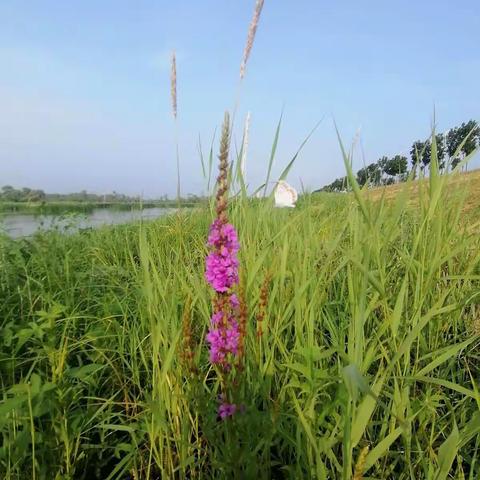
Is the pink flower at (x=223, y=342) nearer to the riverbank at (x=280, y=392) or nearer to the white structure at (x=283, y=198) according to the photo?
the riverbank at (x=280, y=392)

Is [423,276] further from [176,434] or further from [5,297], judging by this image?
[5,297]

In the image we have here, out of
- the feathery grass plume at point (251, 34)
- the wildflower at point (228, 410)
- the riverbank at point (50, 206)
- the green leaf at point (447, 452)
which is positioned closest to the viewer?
the green leaf at point (447, 452)

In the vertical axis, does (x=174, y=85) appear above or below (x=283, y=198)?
above

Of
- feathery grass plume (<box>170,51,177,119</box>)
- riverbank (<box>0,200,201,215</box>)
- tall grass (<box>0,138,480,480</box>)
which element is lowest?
tall grass (<box>0,138,480,480</box>)

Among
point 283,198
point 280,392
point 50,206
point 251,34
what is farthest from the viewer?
point 50,206

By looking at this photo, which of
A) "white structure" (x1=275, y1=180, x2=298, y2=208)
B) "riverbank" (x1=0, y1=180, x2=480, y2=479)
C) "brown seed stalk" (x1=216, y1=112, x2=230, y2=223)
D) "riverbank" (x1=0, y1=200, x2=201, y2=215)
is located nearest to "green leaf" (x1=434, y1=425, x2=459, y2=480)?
"riverbank" (x1=0, y1=180, x2=480, y2=479)

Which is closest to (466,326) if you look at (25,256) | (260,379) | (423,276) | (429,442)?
(423,276)

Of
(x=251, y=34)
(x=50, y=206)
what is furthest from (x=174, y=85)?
(x=50, y=206)

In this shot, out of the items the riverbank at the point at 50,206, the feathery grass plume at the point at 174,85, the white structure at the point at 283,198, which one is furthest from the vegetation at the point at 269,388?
the riverbank at the point at 50,206

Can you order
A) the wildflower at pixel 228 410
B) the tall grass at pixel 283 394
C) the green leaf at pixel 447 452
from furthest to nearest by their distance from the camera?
the tall grass at pixel 283 394 → the wildflower at pixel 228 410 → the green leaf at pixel 447 452

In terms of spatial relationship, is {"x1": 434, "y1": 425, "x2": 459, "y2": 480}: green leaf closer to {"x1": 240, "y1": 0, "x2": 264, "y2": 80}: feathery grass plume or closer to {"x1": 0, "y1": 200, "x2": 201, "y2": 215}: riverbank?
{"x1": 240, "y1": 0, "x2": 264, "y2": 80}: feathery grass plume

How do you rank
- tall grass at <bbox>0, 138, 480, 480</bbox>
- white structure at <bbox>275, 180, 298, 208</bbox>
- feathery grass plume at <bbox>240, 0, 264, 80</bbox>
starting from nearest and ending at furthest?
tall grass at <bbox>0, 138, 480, 480</bbox> → feathery grass plume at <bbox>240, 0, 264, 80</bbox> → white structure at <bbox>275, 180, 298, 208</bbox>

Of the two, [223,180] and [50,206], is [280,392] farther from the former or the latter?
[50,206]

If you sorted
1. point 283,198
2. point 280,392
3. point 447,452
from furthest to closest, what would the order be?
point 283,198, point 280,392, point 447,452
